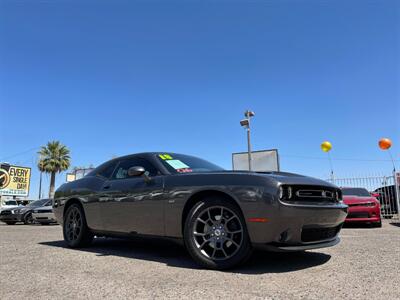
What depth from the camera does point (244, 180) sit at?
3.79m

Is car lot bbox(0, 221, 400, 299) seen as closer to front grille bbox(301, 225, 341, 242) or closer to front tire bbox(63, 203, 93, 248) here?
front grille bbox(301, 225, 341, 242)

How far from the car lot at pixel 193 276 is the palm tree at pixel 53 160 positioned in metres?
39.9

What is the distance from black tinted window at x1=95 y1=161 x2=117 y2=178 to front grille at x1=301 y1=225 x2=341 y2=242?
3195 mm

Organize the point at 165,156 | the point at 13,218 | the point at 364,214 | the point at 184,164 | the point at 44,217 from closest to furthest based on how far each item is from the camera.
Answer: the point at 184,164 < the point at 165,156 < the point at 364,214 < the point at 44,217 < the point at 13,218

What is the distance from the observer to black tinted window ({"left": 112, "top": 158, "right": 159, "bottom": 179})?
193 inches

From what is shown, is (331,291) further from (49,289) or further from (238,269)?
(49,289)

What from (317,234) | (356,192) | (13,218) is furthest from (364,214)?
(13,218)

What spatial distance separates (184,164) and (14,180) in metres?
40.8

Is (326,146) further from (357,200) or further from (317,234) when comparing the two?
(317,234)

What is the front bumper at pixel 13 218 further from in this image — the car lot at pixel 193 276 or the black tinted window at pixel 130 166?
the black tinted window at pixel 130 166

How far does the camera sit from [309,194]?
3840 millimetres

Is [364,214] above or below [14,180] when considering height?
below

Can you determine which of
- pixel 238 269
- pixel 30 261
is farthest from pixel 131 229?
pixel 238 269

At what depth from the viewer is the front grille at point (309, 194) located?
3660mm
